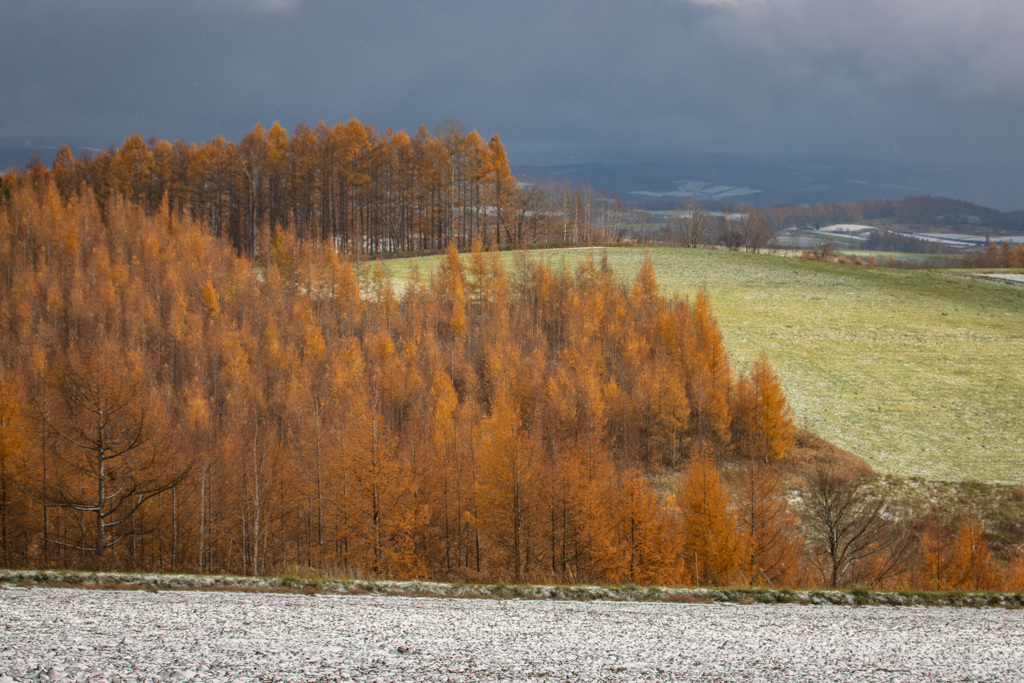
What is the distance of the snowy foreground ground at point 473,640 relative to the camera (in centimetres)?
1243

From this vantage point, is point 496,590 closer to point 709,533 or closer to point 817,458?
point 709,533

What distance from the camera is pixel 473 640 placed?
14.2 meters

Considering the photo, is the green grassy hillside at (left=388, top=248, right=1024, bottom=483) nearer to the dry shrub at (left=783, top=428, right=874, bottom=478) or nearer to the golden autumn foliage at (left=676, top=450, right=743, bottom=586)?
the dry shrub at (left=783, top=428, right=874, bottom=478)

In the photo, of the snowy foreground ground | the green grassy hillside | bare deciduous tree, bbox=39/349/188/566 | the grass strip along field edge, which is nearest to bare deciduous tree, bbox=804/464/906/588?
the green grassy hillside

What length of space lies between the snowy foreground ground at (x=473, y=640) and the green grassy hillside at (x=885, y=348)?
34.7 metres

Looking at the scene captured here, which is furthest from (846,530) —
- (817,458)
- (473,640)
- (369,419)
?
(369,419)

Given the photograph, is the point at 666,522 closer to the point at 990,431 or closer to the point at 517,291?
the point at 990,431

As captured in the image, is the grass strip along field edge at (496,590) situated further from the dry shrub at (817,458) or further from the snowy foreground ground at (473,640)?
the dry shrub at (817,458)

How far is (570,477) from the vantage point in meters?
45.5

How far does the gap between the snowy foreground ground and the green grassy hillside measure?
34.7 metres

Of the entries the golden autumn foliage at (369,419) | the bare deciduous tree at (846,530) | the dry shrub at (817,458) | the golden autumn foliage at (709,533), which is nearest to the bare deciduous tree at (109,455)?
the golden autumn foliage at (369,419)

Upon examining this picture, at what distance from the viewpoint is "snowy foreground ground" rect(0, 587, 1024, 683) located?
12.4 meters

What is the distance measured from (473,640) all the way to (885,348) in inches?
2762

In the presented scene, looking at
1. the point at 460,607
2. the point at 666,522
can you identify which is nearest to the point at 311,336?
the point at 666,522
